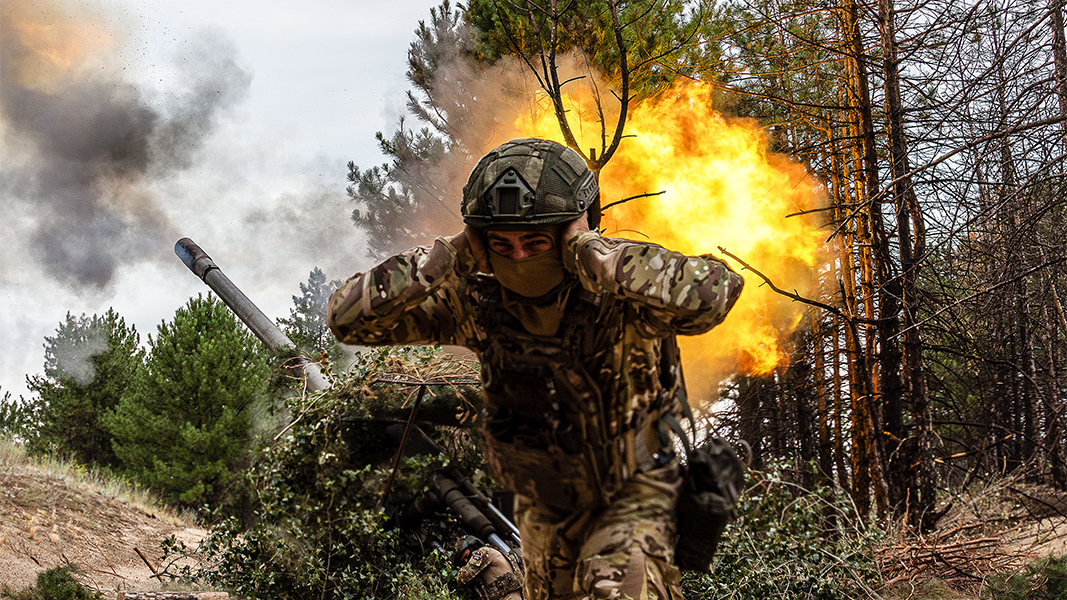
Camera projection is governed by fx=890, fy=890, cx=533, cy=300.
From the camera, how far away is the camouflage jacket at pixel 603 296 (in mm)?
2832

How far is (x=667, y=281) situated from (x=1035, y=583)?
5.28 m

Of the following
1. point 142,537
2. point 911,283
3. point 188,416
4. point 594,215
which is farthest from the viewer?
point 188,416

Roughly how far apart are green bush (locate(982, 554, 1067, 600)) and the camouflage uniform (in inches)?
177

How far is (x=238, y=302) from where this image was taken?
10203 mm

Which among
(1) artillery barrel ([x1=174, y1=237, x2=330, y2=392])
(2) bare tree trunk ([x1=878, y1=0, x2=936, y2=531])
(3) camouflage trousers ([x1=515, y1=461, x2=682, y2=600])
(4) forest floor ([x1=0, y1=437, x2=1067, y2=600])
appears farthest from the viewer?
(1) artillery barrel ([x1=174, y1=237, x2=330, y2=392])

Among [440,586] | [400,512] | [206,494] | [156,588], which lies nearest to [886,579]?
[440,586]

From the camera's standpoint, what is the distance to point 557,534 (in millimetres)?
3520

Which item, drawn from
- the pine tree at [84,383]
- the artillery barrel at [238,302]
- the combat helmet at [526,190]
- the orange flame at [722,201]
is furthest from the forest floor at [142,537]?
the pine tree at [84,383]

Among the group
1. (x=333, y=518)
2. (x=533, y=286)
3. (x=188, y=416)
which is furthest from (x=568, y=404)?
(x=188, y=416)

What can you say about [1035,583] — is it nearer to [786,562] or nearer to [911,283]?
[786,562]

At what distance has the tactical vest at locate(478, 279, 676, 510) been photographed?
330 centimetres

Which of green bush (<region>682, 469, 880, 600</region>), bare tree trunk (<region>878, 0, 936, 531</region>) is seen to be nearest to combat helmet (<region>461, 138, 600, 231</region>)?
green bush (<region>682, 469, 880, 600</region>)

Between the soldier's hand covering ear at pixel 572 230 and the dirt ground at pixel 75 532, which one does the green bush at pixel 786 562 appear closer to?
the soldier's hand covering ear at pixel 572 230

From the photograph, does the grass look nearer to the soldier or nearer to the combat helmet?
the soldier
